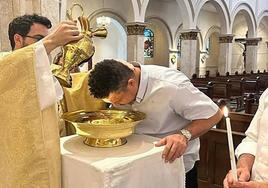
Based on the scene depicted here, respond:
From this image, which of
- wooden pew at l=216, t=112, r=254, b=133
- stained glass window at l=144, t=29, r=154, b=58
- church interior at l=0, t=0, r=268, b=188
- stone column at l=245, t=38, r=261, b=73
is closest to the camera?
wooden pew at l=216, t=112, r=254, b=133

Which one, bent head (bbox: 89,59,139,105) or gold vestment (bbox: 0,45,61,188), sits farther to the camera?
bent head (bbox: 89,59,139,105)

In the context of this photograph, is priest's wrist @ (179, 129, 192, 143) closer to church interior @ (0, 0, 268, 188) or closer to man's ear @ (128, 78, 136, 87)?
man's ear @ (128, 78, 136, 87)

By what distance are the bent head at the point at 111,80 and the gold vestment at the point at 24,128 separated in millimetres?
311

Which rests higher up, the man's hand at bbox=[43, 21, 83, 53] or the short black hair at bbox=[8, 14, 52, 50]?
the short black hair at bbox=[8, 14, 52, 50]

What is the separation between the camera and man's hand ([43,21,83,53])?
4.73 ft

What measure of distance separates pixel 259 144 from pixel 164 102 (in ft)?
1.85

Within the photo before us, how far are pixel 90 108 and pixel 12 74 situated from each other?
2.27ft

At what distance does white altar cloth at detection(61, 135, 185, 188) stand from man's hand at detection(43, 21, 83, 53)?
19.2 inches

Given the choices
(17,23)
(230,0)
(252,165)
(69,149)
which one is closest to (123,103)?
(69,149)

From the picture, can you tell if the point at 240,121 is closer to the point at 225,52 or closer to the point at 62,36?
the point at 62,36

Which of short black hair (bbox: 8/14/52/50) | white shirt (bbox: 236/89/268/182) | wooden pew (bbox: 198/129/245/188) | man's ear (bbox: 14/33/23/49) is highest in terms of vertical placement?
short black hair (bbox: 8/14/52/50)

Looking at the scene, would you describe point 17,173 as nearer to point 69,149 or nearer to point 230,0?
point 69,149

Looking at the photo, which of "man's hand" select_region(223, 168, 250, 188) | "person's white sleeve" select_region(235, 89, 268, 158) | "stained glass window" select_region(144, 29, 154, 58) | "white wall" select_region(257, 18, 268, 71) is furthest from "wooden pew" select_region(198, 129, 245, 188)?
"white wall" select_region(257, 18, 268, 71)

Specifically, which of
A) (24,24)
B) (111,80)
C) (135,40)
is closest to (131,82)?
(111,80)
